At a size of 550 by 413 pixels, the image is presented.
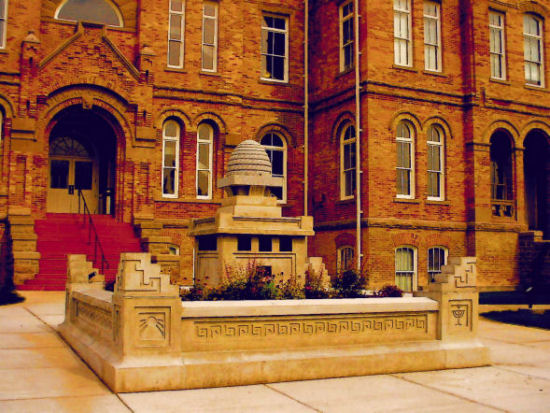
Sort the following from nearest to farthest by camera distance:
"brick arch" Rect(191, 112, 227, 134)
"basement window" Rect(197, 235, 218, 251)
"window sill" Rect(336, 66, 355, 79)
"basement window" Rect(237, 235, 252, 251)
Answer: "basement window" Rect(237, 235, 252, 251), "basement window" Rect(197, 235, 218, 251), "window sill" Rect(336, 66, 355, 79), "brick arch" Rect(191, 112, 227, 134)

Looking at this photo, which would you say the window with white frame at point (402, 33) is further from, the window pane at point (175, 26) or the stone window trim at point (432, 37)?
the window pane at point (175, 26)

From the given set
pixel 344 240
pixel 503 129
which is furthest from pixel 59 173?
pixel 503 129

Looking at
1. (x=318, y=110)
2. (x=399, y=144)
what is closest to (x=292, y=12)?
(x=318, y=110)

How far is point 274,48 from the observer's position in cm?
2605

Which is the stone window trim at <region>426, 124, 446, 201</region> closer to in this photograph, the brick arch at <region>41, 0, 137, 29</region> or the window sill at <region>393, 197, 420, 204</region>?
the window sill at <region>393, 197, 420, 204</region>

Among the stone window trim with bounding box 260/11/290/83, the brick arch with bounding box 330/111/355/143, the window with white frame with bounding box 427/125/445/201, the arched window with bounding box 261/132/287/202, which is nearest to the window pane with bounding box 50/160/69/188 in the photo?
the arched window with bounding box 261/132/287/202

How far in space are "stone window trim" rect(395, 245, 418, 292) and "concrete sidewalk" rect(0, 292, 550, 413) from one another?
12.3 m

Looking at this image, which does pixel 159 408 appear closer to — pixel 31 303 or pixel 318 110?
pixel 31 303

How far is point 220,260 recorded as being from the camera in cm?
1120

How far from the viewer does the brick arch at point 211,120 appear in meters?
23.7

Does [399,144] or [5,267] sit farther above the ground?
[399,144]

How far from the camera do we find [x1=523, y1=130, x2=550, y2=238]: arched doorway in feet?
87.0

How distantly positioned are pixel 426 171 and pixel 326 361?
16072 mm

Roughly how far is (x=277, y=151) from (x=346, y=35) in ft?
17.1
